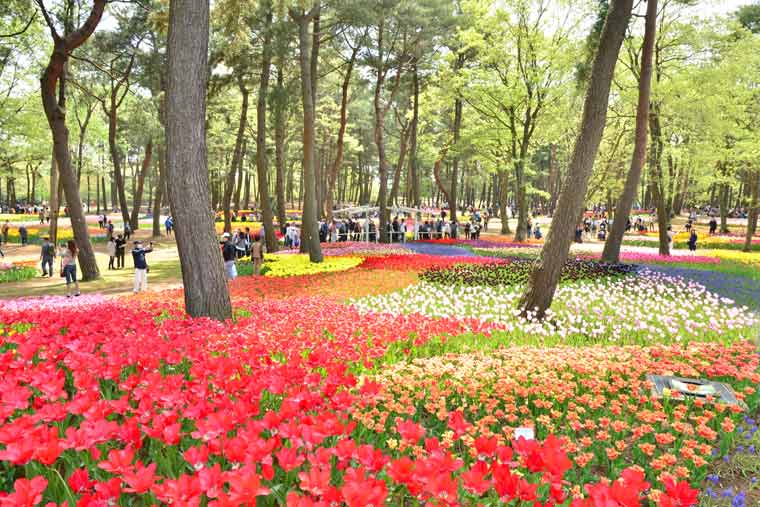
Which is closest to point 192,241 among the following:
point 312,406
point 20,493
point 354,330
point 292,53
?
point 354,330

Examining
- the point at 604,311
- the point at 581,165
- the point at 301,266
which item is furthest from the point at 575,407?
the point at 301,266

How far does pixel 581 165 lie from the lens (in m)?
8.71

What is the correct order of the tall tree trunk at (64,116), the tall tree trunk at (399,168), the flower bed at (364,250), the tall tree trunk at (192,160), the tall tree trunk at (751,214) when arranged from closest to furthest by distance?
1. the tall tree trunk at (192,160)
2. the tall tree trunk at (64,116)
3. the flower bed at (364,250)
4. the tall tree trunk at (751,214)
5. the tall tree trunk at (399,168)

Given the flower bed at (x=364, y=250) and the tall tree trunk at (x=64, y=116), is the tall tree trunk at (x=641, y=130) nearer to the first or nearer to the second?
the flower bed at (x=364, y=250)

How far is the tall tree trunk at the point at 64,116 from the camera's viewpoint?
14.4m

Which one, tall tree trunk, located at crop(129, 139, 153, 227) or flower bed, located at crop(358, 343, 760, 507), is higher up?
tall tree trunk, located at crop(129, 139, 153, 227)

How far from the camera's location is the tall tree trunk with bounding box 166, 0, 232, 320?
723 cm

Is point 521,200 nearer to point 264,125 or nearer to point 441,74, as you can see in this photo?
point 441,74

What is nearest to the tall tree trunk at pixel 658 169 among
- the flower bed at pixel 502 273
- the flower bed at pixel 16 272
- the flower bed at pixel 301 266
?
the flower bed at pixel 502 273

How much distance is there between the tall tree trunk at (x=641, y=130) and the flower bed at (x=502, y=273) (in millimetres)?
1937

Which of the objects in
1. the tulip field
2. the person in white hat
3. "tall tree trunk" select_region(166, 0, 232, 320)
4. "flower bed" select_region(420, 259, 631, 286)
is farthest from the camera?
the person in white hat

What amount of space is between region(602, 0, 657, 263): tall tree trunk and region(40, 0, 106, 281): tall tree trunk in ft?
53.8

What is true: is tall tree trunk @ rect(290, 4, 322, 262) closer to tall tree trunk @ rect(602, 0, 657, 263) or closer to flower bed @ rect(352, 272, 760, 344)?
flower bed @ rect(352, 272, 760, 344)

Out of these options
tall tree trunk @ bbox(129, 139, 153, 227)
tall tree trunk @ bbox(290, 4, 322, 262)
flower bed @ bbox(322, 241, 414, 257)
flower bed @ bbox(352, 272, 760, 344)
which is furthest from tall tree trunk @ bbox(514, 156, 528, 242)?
tall tree trunk @ bbox(129, 139, 153, 227)
